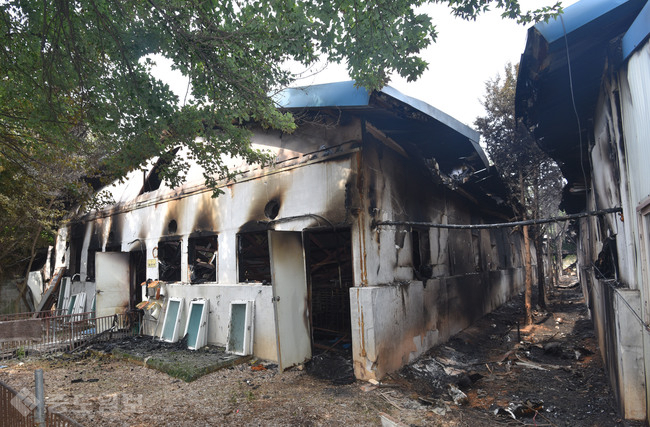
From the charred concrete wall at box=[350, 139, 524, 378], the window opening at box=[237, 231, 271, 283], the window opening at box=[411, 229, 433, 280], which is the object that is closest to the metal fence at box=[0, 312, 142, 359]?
the window opening at box=[237, 231, 271, 283]

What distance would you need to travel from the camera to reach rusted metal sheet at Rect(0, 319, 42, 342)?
850cm

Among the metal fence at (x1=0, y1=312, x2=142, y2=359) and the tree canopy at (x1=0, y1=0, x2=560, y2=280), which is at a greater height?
the tree canopy at (x1=0, y1=0, x2=560, y2=280)

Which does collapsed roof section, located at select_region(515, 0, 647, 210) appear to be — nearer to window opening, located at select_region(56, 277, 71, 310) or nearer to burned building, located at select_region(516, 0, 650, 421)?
burned building, located at select_region(516, 0, 650, 421)

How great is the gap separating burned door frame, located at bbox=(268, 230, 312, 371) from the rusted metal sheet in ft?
21.6

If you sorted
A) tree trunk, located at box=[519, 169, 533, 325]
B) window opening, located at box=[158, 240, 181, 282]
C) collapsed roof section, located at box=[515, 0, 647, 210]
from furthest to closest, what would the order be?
tree trunk, located at box=[519, 169, 533, 325] < window opening, located at box=[158, 240, 181, 282] < collapsed roof section, located at box=[515, 0, 647, 210]

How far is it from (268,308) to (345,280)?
2.41 meters

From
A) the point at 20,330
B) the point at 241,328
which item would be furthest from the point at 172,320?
the point at 20,330

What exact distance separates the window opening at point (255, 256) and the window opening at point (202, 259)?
0.88m

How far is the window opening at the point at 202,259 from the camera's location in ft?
29.3

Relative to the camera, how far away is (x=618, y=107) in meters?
4.18

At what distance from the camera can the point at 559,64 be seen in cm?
420

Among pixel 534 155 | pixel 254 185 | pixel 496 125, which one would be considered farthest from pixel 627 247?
pixel 496 125

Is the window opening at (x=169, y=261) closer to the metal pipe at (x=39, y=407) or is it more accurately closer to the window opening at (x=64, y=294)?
the window opening at (x=64, y=294)

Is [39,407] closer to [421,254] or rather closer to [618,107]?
[618,107]
